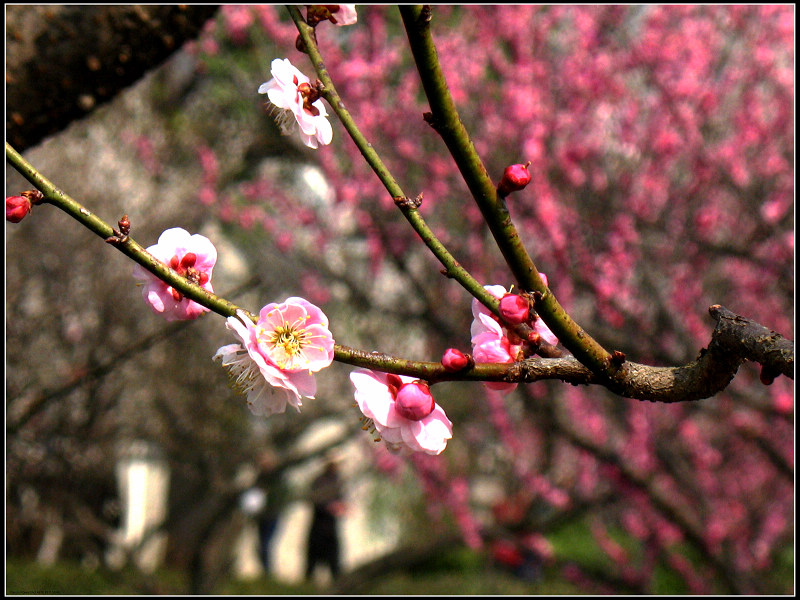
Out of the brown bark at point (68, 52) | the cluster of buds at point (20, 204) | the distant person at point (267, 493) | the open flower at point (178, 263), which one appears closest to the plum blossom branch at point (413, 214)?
the open flower at point (178, 263)

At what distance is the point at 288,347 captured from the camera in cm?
90

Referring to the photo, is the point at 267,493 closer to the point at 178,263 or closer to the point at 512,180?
the point at 178,263

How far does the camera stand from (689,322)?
4.66 m

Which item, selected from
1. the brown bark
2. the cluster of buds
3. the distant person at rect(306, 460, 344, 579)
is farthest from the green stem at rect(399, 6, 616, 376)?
the distant person at rect(306, 460, 344, 579)

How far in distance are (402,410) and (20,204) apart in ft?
1.77

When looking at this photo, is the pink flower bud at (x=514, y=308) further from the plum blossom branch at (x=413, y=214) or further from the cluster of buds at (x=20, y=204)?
the cluster of buds at (x=20, y=204)

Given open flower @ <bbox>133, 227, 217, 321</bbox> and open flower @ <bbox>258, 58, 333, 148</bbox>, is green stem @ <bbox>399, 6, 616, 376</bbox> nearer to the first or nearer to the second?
→ open flower @ <bbox>258, 58, 333, 148</bbox>

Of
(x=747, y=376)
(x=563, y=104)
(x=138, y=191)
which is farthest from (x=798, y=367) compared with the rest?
(x=138, y=191)

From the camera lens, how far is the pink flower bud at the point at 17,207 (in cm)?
89

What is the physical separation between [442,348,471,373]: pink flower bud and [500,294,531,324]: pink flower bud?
91 mm

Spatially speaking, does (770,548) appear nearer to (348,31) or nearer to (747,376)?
(747,376)

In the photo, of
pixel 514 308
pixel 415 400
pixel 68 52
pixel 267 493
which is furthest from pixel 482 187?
pixel 267 493

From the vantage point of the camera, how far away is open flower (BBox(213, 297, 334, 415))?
0.87 meters

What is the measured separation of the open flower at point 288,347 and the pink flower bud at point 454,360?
0.14m
